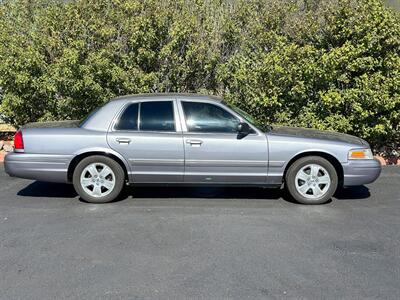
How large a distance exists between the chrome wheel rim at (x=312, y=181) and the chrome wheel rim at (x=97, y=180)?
2486mm

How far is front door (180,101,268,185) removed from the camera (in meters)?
6.55

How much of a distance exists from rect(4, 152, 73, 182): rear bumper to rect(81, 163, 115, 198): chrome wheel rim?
0.90ft

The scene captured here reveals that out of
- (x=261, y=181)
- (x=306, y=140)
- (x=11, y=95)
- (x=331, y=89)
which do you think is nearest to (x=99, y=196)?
(x=261, y=181)

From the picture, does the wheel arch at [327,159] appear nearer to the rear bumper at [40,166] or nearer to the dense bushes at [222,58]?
the dense bushes at [222,58]

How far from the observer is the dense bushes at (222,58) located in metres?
8.96

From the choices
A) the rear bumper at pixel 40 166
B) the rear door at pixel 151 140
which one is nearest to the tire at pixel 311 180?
the rear door at pixel 151 140

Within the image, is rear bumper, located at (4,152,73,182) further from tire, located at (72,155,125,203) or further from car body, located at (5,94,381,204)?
tire, located at (72,155,125,203)

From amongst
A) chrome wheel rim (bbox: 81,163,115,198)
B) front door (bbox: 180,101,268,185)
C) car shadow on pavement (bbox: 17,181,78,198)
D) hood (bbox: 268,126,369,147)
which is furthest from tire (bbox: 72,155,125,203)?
hood (bbox: 268,126,369,147)

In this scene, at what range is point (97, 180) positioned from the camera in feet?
21.9

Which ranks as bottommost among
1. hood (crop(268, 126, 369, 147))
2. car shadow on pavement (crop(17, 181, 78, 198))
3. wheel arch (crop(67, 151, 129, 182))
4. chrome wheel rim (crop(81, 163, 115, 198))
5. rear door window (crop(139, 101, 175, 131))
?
car shadow on pavement (crop(17, 181, 78, 198))

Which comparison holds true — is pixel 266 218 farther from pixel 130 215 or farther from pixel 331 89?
pixel 331 89

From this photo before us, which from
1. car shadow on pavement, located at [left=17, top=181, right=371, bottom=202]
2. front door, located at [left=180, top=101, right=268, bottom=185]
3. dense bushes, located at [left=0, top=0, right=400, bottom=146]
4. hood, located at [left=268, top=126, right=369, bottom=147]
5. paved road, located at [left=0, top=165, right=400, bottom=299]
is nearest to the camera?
paved road, located at [left=0, top=165, right=400, bottom=299]

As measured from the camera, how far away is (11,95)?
9.60 m

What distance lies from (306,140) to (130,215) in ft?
8.14
